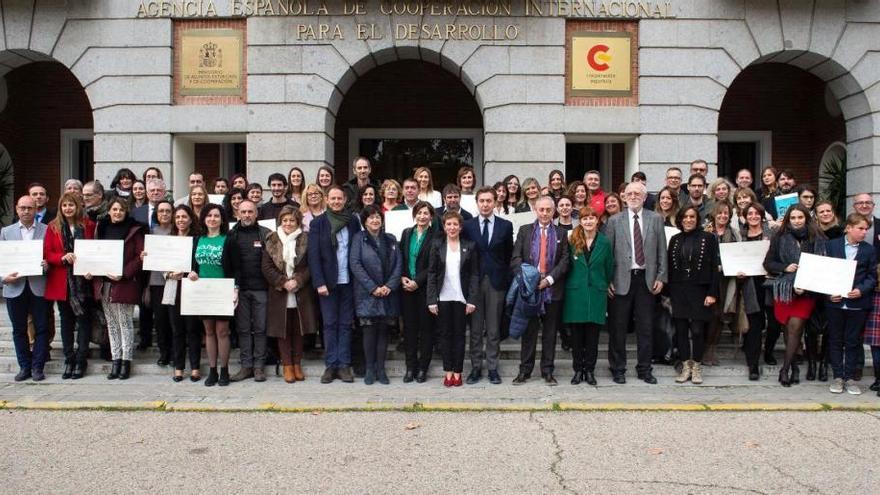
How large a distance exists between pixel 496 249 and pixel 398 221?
131cm

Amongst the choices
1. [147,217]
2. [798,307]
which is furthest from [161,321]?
[798,307]

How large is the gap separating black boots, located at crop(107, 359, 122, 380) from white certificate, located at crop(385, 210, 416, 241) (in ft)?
11.7

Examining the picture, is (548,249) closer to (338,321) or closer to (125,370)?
(338,321)

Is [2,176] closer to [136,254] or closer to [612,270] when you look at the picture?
[136,254]

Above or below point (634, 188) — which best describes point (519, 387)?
below

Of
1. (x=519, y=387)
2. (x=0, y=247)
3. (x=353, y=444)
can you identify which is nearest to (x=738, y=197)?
(x=519, y=387)

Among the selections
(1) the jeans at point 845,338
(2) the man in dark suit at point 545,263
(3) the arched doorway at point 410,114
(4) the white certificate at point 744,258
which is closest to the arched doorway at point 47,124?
(3) the arched doorway at point 410,114

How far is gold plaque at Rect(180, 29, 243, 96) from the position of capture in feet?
39.9

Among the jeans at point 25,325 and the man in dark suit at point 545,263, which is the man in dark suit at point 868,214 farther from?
→ the jeans at point 25,325

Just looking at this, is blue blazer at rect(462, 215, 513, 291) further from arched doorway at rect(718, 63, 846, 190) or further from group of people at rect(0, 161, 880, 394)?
arched doorway at rect(718, 63, 846, 190)

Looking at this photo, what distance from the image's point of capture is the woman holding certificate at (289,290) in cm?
791

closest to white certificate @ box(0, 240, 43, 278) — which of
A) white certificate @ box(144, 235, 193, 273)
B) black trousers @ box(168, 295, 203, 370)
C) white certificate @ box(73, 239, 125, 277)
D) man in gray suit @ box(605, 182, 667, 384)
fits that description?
white certificate @ box(73, 239, 125, 277)

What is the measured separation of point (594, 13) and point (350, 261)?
7.10m

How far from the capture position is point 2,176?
15.0 meters
